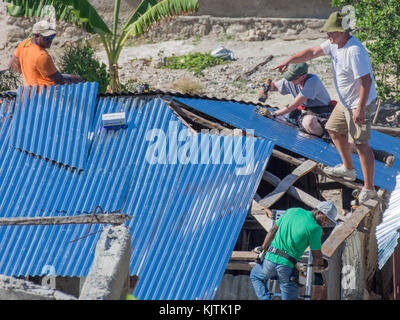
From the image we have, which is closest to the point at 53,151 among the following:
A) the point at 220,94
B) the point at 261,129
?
the point at 261,129

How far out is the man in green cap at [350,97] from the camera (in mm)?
7574

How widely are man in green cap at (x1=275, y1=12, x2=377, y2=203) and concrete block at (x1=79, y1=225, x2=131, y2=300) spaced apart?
3523 millimetres

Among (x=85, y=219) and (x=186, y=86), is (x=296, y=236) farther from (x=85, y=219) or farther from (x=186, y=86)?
(x=186, y=86)

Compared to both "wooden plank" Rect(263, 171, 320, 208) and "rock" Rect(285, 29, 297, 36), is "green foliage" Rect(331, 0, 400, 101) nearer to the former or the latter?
"rock" Rect(285, 29, 297, 36)

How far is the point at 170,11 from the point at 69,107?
804 cm

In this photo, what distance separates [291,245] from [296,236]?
11 centimetres

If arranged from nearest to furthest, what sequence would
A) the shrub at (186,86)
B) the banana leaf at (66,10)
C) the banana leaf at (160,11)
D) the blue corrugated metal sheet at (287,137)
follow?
the blue corrugated metal sheet at (287,137), the banana leaf at (66,10), the banana leaf at (160,11), the shrub at (186,86)

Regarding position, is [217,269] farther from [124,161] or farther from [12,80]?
[12,80]

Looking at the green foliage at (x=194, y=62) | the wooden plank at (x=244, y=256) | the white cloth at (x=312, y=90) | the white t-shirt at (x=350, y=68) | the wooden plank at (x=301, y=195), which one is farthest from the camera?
the green foliage at (x=194, y=62)

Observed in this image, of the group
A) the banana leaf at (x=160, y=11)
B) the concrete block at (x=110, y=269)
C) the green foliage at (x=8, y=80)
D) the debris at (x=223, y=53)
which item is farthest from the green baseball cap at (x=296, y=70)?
the debris at (x=223, y=53)

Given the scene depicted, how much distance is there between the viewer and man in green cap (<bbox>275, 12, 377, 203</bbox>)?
7574mm

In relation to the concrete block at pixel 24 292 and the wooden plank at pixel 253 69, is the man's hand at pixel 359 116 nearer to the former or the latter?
the concrete block at pixel 24 292

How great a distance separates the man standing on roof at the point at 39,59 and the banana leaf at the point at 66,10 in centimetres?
564

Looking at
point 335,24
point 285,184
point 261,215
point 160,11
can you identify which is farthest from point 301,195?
point 160,11
